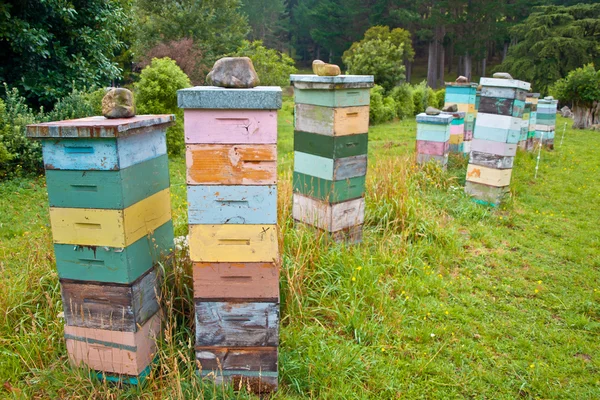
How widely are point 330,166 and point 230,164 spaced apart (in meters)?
1.70

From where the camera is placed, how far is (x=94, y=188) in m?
2.36

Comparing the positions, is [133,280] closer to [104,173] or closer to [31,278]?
[104,173]

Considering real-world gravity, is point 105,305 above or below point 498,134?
below

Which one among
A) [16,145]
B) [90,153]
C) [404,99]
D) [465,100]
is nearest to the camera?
[90,153]

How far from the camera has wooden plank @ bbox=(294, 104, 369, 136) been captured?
3896 mm

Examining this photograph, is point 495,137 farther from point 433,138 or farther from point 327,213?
point 327,213

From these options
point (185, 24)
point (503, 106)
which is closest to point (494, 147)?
point (503, 106)

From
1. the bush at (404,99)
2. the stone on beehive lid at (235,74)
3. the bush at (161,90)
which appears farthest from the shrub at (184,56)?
the stone on beehive lid at (235,74)

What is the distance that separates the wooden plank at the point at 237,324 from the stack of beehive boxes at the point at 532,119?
8559 millimetres

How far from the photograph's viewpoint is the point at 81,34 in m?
8.54

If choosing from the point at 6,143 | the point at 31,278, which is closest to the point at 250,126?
the point at 31,278

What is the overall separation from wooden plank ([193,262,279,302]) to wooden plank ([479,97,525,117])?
14.0 ft

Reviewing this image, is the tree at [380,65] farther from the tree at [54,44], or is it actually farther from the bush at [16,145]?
the bush at [16,145]

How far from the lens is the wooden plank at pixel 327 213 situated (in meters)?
4.06
